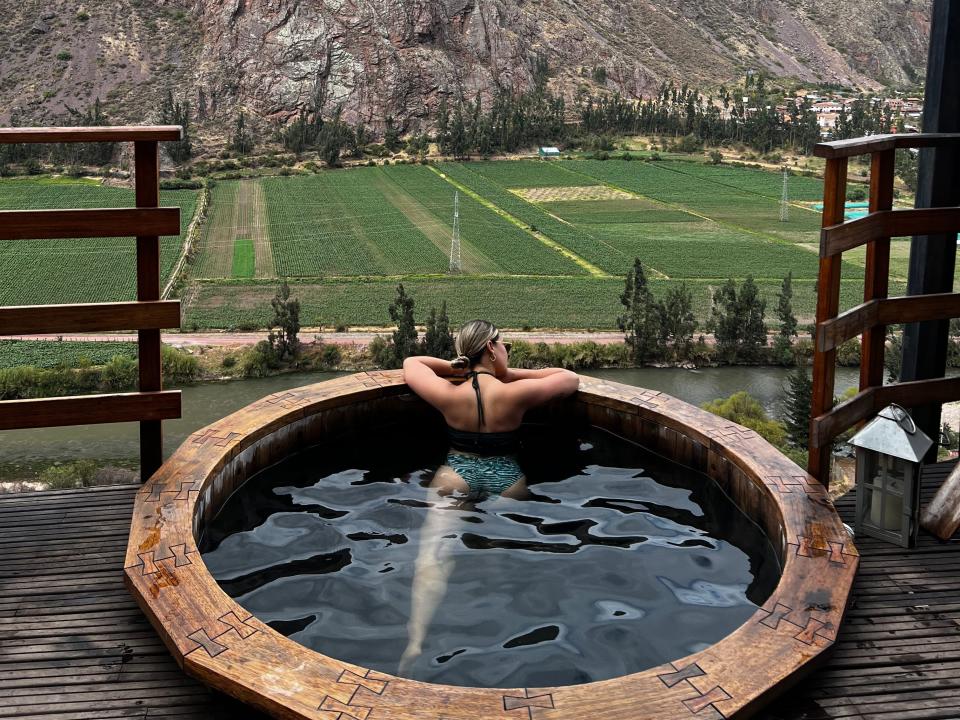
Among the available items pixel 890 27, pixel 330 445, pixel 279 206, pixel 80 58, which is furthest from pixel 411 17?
pixel 330 445

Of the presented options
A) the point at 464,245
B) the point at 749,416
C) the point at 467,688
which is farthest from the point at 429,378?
the point at 464,245

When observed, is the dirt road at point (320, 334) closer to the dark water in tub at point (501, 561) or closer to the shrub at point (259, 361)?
the shrub at point (259, 361)

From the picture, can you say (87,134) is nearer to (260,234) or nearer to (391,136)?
(260,234)

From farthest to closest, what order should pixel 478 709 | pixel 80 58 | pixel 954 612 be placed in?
pixel 80 58 < pixel 954 612 < pixel 478 709

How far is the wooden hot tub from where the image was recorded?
2.50 metres

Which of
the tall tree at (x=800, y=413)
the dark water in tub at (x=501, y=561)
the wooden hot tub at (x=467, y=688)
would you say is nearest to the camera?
Result: the wooden hot tub at (x=467, y=688)

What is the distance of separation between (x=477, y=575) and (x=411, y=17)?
59.8 m

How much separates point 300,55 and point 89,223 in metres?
56.9

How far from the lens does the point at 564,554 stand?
3.71 m

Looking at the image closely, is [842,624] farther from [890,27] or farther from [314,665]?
[890,27]

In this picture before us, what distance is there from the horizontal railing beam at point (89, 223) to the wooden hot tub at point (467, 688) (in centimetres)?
90

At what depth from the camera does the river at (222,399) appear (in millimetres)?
14852

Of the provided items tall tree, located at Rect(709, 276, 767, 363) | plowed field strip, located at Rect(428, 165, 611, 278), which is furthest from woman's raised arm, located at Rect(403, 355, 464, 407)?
plowed field strip, located at Rect(428, 165, 611, 278)

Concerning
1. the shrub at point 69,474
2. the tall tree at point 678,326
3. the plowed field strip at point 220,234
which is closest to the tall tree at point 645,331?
the tall tree at point 678,326
